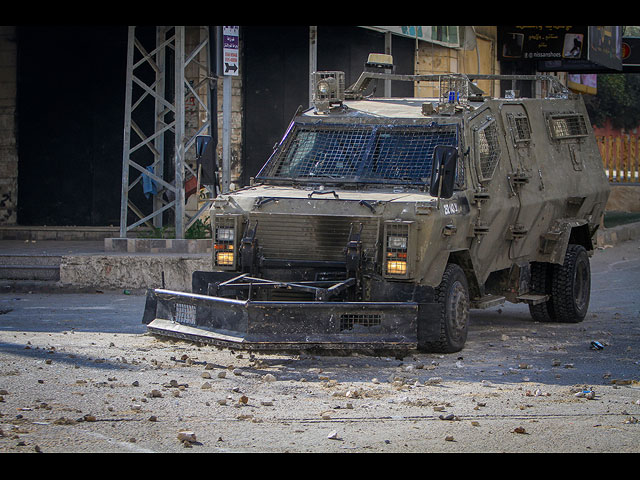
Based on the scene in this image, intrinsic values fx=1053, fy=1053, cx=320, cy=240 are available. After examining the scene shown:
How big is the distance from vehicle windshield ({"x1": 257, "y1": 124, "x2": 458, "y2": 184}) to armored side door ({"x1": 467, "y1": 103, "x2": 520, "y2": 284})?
0.36 meters

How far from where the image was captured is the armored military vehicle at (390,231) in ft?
28.5

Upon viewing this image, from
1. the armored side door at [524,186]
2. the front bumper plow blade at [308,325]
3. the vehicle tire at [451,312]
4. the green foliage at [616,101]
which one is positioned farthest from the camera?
the green foliage at [616,101]

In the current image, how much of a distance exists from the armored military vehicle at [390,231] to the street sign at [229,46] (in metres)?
3.34

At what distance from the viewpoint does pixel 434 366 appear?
8797 millimetres

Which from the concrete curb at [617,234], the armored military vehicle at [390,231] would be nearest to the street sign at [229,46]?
the armored military vehicle at [390,231]

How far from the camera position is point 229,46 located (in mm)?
14750

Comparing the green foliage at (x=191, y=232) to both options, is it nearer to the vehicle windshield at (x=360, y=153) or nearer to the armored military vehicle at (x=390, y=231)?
the armored military vehicle at (x=390, y=231)

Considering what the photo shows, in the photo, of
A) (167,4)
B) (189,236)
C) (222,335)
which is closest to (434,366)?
(222,335)

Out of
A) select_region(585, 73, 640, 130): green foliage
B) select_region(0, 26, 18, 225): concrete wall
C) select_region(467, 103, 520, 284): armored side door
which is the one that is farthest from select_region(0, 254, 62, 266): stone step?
select_region(585, 73, 640, 130): green foliage

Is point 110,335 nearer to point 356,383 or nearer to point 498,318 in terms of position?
point 356,383

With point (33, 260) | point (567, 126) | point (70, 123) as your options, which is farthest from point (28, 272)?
point (567, 126)

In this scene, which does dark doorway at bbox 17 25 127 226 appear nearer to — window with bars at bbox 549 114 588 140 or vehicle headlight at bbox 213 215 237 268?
window with bars at bbox 549 114 588 140
